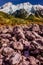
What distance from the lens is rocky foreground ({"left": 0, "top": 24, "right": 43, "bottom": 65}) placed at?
68.6ft

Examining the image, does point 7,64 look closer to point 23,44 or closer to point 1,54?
point 1,54

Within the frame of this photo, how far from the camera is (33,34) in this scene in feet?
83.8

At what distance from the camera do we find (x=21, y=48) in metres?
22.9

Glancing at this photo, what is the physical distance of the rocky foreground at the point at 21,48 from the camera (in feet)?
68.6

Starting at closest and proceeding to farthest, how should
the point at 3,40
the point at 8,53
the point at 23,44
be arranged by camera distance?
1. the point at 8,53
2. the point at 23,44
3. the point at 3,40

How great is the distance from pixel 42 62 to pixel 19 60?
257 centimetres

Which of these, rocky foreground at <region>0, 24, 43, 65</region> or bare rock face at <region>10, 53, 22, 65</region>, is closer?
bare rock face at <region>10, 53, 22, 65</region>

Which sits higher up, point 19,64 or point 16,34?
point 16,34

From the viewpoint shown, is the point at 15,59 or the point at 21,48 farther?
the point at 21,48

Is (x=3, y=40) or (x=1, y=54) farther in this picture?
(x=3, y=40)

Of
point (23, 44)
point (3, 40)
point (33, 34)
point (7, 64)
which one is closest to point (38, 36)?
point (33, 34)

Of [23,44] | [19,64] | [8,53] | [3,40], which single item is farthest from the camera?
[3,40]

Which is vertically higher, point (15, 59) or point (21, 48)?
point (21, 48)

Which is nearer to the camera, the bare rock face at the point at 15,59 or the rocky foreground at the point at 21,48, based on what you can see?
the bare rock face at the point at 15,59
